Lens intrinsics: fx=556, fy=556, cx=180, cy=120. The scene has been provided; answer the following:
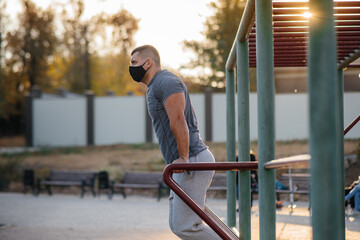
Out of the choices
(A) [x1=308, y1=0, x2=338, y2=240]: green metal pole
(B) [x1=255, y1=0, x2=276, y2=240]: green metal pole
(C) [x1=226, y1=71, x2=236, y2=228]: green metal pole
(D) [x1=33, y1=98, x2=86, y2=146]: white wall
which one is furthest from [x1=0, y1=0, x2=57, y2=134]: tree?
(A) [x1=308, y1=0, x2=338, y2=240]: green metal pole

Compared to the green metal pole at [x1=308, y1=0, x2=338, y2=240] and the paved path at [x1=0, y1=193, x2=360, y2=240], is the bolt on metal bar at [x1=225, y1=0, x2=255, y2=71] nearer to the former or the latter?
A: the paved path at [x1=0, y1=193, x2=360, y2=240]

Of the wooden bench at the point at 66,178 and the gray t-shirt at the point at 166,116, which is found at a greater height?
the gray t-shirt at the point at 166,116

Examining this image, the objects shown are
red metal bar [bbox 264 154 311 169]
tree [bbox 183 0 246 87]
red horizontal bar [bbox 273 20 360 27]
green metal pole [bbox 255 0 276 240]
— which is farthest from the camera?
tree [bbox 183 0 246 87]

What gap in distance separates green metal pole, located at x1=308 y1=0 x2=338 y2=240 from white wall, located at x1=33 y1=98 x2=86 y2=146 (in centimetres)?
3289

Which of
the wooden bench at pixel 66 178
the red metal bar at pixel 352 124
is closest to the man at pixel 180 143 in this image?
the red metal bar at pixel 352 124

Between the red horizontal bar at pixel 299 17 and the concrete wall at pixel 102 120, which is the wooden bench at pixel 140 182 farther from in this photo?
the concrete wall at pixel 102 120

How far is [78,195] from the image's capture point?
16.6m

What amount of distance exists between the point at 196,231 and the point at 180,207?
0.60ft

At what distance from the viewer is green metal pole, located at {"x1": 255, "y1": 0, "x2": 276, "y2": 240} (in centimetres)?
292

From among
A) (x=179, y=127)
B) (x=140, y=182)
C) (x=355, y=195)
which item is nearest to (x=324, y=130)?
(x=179, y=127)

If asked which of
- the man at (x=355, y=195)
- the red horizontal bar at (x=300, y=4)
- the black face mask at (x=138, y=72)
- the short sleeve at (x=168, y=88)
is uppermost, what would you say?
the red horizontal bar at (x=300, y=4)

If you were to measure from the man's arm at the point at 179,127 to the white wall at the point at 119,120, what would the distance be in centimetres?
2851

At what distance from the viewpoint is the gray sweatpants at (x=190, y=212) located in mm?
3529

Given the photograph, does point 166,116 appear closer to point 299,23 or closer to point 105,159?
point 299,23
